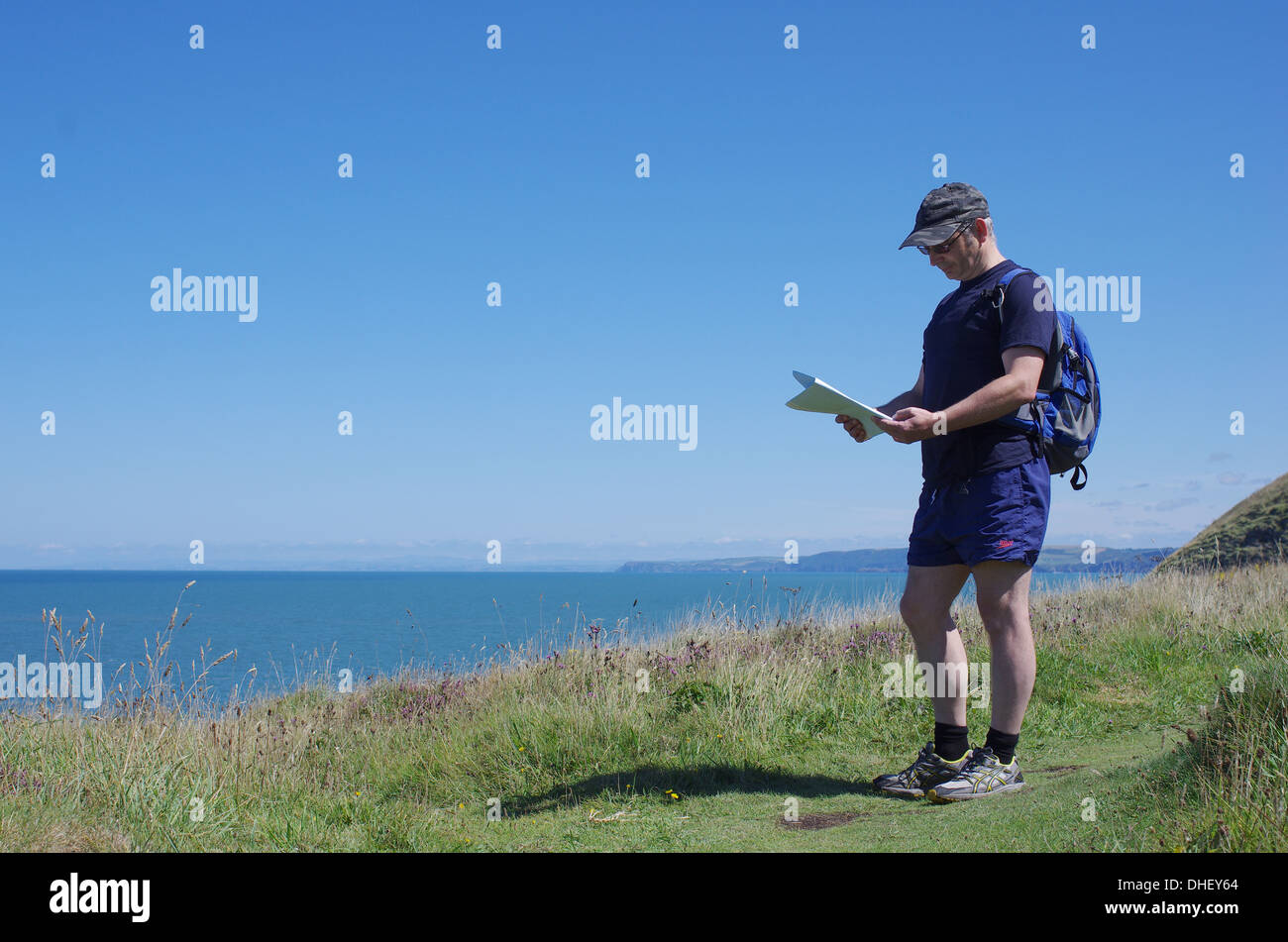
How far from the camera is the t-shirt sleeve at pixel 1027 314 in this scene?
3630mm

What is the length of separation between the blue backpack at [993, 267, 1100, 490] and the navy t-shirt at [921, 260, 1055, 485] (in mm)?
50

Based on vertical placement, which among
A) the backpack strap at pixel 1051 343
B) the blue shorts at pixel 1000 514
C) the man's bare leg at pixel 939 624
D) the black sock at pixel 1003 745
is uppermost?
the backpack strap at pixel 1051 343

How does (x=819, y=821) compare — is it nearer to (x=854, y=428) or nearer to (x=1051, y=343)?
(x=854, y=428)

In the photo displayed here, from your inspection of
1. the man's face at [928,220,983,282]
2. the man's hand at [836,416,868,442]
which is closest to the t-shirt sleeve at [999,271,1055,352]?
the man's face at [928,220,983,282]

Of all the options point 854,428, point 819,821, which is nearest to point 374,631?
point 819,821

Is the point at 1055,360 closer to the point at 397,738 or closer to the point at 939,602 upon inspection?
the point at 939,602

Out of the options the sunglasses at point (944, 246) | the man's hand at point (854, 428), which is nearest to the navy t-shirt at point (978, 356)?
the sunglasses at point (944, 246)

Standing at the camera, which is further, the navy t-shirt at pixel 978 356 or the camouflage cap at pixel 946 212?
the camouflage cap at pixel 946 212

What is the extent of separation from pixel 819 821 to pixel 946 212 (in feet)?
8.81

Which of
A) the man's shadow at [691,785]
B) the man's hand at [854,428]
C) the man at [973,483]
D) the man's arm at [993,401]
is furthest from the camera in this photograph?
the man's shadow at [691,785]

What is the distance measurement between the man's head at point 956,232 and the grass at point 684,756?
2160 mm

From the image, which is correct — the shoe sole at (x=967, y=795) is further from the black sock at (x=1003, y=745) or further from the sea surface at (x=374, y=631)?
the sea surface at (x=374, y=631)

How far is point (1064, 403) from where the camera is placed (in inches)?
150
